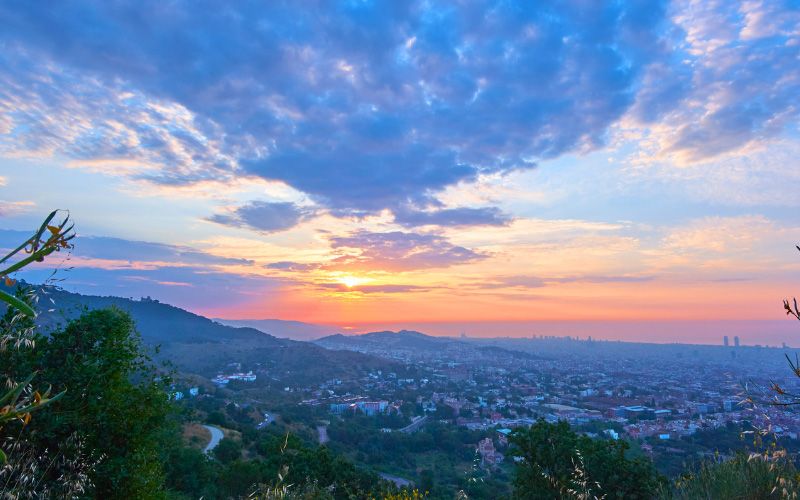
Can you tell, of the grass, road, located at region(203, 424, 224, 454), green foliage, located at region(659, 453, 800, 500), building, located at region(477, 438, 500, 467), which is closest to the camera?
green foliage, located at region(659, 453, 800, 500)

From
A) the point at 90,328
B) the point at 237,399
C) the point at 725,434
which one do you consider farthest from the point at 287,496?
the point at 237,399

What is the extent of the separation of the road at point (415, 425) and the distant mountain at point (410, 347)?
184 feet

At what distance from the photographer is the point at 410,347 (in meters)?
125

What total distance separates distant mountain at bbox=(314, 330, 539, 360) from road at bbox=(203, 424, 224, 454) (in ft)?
236

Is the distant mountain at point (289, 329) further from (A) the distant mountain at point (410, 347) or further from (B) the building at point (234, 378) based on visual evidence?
(B) the building at point (234, 378)

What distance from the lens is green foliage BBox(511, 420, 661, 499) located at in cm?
988

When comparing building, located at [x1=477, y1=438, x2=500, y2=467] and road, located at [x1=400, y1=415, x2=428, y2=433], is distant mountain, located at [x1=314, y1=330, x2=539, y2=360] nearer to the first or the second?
road, located at [x1=400, y1=415, x2=428, y2=433]

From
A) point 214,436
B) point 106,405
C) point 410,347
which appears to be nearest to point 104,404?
point 106,405

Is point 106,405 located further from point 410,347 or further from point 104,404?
point 410,347

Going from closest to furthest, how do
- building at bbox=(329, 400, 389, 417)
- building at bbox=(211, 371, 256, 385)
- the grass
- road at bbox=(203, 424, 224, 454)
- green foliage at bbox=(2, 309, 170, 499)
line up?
green foliage at bbox=(2, 309, 170, 499) < road at bbox=(203, 424, 224, 454) < the grass < building at bbox=(329, 400, 389, 417) < building at bbox=(211, 371, 256, 385)

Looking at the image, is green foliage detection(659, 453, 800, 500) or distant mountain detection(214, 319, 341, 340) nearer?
green foliage detection(659, 453, 800, 500)

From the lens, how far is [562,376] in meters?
67.9

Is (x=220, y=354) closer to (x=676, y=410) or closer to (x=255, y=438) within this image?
(x=255, y=438)

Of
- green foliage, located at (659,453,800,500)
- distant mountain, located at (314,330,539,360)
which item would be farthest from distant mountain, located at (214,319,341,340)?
green foliage, located at (659,453,800,500)
